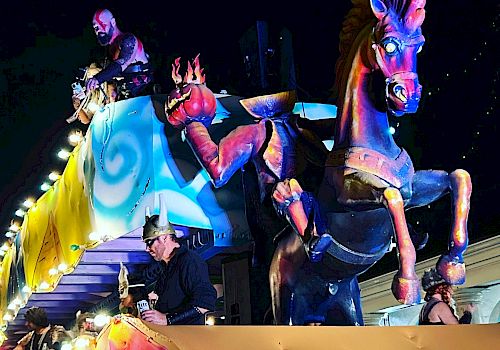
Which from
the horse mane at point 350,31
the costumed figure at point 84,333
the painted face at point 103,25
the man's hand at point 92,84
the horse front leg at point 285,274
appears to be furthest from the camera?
the painted face at point 103,25

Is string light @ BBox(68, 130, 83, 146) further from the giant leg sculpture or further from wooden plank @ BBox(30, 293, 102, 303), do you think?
the giant leg sculpture

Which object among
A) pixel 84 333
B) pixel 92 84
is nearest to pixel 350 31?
pixel 92 84

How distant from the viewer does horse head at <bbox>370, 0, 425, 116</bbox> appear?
5.24m

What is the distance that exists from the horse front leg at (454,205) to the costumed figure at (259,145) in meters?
1.06

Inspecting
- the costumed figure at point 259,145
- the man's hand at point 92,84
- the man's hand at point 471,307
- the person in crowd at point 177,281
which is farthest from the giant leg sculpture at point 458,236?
the man's hand at point 471,307

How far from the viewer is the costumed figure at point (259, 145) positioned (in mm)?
6355

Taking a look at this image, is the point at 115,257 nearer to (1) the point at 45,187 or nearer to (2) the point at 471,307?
(1) the point at 45,187

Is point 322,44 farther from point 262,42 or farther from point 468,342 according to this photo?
point 468,342

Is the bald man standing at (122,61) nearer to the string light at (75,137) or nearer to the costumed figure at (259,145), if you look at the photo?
the string light at (75,137)

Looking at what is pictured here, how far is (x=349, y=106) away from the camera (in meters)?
5.62

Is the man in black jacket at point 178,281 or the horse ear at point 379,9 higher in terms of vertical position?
the horse ear at point 379,9

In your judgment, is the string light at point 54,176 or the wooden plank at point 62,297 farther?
the wooden plank at point 62,297

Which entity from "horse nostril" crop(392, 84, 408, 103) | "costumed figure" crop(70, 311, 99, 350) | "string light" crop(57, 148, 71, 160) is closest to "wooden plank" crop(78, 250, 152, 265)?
"costumed figure" crop(70, 311, 99, 350)

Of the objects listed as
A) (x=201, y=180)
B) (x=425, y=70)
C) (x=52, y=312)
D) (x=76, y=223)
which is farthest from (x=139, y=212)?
(x=425, y=70)
